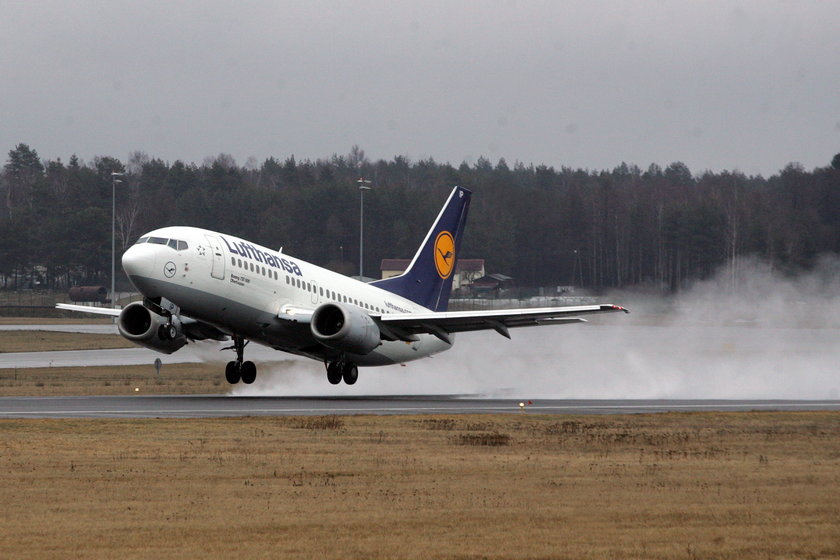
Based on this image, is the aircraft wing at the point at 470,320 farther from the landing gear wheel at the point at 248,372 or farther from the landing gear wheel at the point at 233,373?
the landing gear wheel at the point at 233,373

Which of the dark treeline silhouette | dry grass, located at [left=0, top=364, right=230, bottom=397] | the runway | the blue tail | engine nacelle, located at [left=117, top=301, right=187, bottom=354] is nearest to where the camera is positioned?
the runway

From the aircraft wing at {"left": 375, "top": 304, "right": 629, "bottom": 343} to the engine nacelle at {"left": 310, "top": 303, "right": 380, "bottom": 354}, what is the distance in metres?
1.62

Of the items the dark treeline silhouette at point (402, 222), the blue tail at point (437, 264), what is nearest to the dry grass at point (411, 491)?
the blue tail at point (437, 264)

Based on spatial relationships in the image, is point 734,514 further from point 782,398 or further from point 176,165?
point 176,165

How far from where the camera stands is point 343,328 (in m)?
38.7

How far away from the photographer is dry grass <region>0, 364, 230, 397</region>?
4472 cm

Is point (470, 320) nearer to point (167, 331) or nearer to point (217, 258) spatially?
point (217, 258)

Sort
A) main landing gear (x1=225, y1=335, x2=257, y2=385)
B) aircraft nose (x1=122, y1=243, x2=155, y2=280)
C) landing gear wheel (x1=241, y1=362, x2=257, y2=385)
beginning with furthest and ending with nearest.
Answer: landing gear wheel (x1=241, y1=362, x2=257, y2=385) → main landing gear (x1=225, y1=335, x2=257, y2=385) → aircraft nose (x1=122, y1=243, x2=155, y2=280)

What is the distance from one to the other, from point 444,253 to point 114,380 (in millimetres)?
15609

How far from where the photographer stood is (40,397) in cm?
3981

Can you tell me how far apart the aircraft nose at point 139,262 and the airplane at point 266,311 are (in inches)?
1.2

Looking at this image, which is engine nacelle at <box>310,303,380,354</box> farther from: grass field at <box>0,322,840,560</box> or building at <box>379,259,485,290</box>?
building at <box>379,259,485,290</box>

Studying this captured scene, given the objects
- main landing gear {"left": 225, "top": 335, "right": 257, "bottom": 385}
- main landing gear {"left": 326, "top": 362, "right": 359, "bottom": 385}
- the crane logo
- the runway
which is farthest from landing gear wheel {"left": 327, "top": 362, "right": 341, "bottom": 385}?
the crane logo

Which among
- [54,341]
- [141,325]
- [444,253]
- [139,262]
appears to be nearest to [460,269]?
[54,341]
